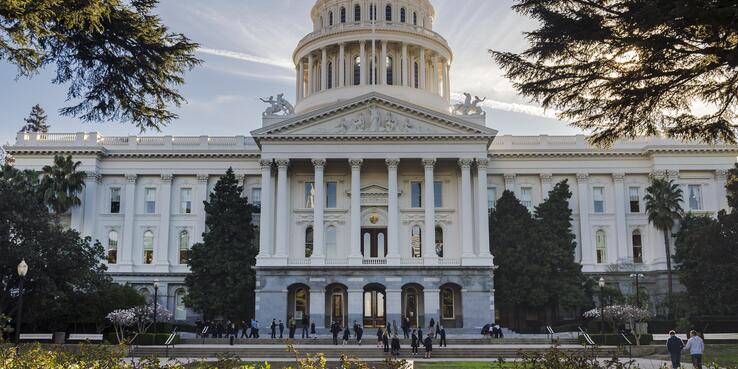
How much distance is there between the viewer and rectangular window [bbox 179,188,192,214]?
65.1 m

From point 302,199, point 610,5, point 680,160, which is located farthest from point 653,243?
point 610,5

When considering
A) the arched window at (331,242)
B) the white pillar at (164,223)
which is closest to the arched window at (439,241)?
the arched window at (331,242)

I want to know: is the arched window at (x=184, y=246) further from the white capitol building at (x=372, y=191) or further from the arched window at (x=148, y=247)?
the arched window at (x=148, y=247)

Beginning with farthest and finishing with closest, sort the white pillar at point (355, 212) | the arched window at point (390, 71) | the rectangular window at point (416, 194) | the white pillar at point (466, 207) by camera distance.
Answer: the arched window at point (390, 71)
the rectangular window at point (416, 194)
the white pillar at point (466, 207)
the white pillar at point (355, 212)

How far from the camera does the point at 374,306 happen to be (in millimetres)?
56469

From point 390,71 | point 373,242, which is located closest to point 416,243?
point 373,242

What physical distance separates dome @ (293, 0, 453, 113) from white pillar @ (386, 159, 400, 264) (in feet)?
50.3

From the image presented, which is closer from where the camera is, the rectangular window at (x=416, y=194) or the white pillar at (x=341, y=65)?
the rectangular window at (x=416, y=194)

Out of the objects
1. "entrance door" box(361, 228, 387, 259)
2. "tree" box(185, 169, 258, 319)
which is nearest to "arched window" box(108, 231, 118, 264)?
"tree" box(185, 169, 258, 319)

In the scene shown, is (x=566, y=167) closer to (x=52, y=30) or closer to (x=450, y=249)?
(x=450, y=249)

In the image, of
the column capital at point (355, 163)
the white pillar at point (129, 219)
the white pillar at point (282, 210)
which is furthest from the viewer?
the white pillar at point (129, 219)

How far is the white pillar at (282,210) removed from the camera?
55.5m

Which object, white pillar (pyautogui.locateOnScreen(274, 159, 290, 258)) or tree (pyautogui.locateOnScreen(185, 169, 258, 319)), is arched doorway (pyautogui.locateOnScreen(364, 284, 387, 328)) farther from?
tree (pyautogui.locateOnScreen(185, 169, 258, 319))

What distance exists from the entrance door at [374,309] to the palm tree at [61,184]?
82.2ft
